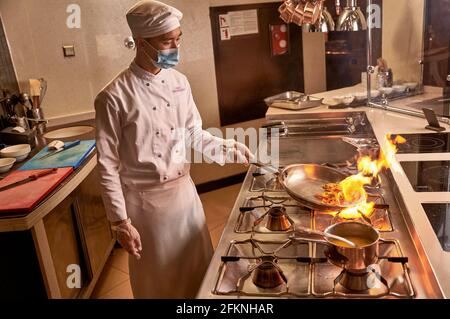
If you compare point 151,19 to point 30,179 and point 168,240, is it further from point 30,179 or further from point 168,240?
point 30,179

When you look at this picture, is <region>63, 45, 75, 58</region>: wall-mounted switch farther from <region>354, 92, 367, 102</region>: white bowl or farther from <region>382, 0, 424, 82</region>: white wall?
<region>382, 0, 424, 82</region>: white wall

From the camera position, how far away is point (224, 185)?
4.04 m

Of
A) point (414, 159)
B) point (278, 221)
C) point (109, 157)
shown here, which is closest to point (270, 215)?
point (278, 221)

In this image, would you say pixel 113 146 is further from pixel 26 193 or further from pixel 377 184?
pixel 377 184

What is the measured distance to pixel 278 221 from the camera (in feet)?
4.59

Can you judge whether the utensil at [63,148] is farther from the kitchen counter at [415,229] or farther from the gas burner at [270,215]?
the gas burner at [270,215]

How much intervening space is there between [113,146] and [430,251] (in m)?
1.10

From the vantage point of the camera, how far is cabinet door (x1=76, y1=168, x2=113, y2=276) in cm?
239

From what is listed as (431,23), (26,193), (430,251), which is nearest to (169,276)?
(26,193)

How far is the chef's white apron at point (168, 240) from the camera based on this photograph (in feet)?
5.69

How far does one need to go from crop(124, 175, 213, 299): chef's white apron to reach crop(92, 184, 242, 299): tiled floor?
0.75 m

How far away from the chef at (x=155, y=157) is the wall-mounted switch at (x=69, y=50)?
1.61m

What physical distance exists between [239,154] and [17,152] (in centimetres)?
133
